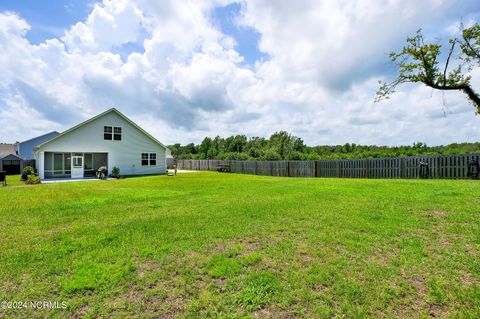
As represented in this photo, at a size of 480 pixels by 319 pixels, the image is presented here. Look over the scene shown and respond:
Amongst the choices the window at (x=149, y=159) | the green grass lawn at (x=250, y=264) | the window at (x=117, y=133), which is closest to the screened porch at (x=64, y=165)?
the window at (x=117, y=133)

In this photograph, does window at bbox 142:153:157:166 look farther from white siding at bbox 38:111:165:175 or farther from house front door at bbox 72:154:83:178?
house front door at bbox 72:154:83:178

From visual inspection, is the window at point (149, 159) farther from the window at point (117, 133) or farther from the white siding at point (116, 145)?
the window at point (117, 133)

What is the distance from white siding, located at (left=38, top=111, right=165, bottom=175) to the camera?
20672 millimetres

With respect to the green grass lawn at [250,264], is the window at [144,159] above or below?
above

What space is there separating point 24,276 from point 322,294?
4008 mm

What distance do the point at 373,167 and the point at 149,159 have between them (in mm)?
20479

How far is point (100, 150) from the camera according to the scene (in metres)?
21.9

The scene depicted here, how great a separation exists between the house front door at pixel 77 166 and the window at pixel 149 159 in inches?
210

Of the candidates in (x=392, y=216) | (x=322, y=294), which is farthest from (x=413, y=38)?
(x=322, y=294)

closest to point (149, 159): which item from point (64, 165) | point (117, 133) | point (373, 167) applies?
point (117, 133)

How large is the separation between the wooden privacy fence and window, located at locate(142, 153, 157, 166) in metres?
10.0

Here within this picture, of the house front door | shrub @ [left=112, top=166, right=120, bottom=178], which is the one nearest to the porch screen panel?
the house front door

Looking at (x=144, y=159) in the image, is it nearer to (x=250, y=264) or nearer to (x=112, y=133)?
(x=112, y=133)

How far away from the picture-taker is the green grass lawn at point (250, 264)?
2.68 meters
